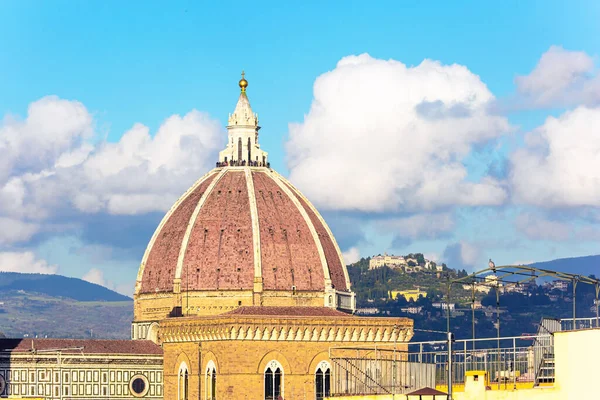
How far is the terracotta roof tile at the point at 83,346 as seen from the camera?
334 ft

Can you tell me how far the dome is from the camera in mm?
105688

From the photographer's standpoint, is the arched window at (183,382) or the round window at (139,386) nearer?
the arched window at (183,382)

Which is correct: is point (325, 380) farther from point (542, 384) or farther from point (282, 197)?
point (542, 384)

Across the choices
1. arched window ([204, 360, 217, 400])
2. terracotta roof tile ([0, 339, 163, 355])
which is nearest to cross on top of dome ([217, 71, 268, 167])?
terracotta roof tile ([0, 339, 163, 355])

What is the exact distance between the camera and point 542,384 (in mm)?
53562

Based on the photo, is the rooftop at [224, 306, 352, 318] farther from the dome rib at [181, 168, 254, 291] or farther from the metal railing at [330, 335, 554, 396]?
the metal railing at [330, 335, 554, 396]

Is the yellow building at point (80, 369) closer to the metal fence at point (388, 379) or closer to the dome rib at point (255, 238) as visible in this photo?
the dome rib at point (255, 238)

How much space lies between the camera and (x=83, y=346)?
340 ft

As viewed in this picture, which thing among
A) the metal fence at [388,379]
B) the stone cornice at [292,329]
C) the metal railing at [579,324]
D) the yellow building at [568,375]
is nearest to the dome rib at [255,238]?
the stone cornice at [292,329]

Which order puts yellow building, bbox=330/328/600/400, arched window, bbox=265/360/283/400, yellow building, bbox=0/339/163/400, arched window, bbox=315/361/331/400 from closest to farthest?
yellow building, bbox=330/328/600/400 → arched window, bbox=265/360/283/400 → arched window, bbox=315/361/331/400 → yellow building, bbox=0/339/163/400

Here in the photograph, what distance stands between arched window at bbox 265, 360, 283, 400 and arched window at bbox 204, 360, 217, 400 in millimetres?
2921

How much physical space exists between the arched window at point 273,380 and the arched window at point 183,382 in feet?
20.5

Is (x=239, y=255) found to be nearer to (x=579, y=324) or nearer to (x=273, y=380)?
(x=273, y=380)

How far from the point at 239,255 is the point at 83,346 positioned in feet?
35.9
